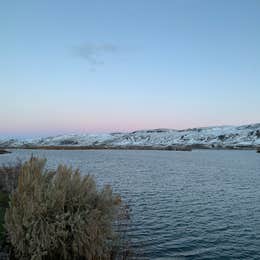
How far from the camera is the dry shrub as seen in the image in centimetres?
839

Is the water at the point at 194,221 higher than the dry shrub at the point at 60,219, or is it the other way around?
the dry shrub at the point at 60,219

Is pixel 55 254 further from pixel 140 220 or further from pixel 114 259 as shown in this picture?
pixel 140 220

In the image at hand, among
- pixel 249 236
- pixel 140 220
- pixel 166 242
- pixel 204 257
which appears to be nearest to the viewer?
pixel 204 257

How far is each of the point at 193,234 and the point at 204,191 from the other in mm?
13115

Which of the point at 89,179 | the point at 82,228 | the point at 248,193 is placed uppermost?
the point at 89,179

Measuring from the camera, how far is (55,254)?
862cm

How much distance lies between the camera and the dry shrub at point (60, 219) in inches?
330

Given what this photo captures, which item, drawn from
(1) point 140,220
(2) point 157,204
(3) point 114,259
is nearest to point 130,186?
(2) point 157,204

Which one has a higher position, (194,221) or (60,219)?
(60,219)

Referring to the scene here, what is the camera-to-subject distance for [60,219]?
8.47m

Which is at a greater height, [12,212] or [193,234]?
[12,212]

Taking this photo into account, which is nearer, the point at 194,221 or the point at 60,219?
the point at 60,219

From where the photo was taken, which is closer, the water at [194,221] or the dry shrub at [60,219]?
the dry shrub at [60,219]

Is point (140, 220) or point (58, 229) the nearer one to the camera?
point (58, 229)
